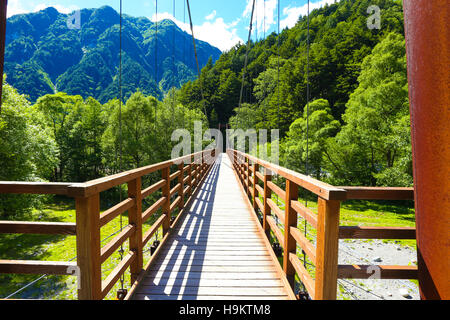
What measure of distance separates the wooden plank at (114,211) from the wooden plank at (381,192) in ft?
4.77

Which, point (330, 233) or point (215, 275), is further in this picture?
point (215, 275)

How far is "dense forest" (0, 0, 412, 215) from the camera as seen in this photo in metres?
10.4

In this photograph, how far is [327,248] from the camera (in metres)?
1.19

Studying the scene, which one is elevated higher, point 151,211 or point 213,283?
Result: point 151,211

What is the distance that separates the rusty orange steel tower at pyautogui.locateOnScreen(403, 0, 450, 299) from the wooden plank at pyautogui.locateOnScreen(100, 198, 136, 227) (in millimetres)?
1628

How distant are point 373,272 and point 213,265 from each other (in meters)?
1.37

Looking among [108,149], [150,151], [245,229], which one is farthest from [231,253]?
[108,149]

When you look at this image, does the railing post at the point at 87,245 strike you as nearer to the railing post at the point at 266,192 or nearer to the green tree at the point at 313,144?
the railing post at the point at 266,192

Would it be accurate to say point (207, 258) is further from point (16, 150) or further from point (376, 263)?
point (16, 150)

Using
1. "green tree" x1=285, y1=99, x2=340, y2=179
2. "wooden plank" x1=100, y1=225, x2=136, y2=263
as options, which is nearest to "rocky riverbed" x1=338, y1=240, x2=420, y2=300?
"wooden plank" x1=100, y1=225, x2=136, y2=263

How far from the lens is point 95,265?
1244 millimetres

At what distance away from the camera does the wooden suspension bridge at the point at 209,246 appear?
1.20 metres

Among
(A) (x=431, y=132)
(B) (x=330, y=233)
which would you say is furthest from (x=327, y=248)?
(A) (x=431, y=132)
